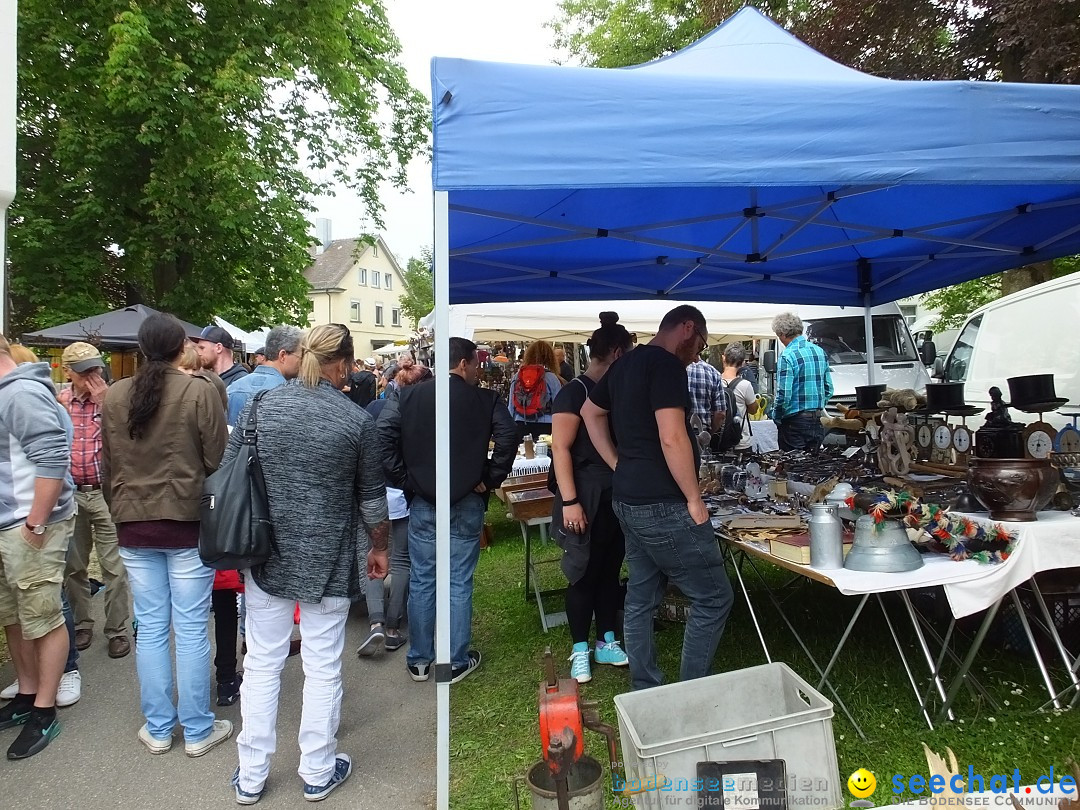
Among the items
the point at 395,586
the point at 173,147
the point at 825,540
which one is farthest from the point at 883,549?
the point at 173,147

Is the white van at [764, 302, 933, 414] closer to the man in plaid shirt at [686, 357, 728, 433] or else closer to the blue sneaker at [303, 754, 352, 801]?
the man in plaid shirt at [686, 357, 728, 433]

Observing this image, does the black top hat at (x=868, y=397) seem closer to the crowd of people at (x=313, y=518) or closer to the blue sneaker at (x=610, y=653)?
the crowd of people at (x=313, y=518)

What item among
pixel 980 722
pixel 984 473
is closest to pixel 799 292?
pixel 984 473

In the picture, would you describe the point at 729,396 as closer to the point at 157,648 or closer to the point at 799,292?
the point at 799,292

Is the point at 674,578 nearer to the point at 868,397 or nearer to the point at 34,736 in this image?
the point at 868,397

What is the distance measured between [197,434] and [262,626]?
89 cm

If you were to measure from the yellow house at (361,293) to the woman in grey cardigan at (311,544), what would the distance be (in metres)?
37.9

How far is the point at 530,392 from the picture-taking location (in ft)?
26.8

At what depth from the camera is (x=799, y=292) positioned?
606cm

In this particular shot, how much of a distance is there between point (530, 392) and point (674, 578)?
17.9 feet

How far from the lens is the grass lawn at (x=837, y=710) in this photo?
2.66m

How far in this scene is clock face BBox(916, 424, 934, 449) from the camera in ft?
13.1

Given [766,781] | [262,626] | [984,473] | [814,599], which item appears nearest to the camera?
[766,781]

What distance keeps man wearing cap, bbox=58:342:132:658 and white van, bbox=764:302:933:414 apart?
7582 mm
